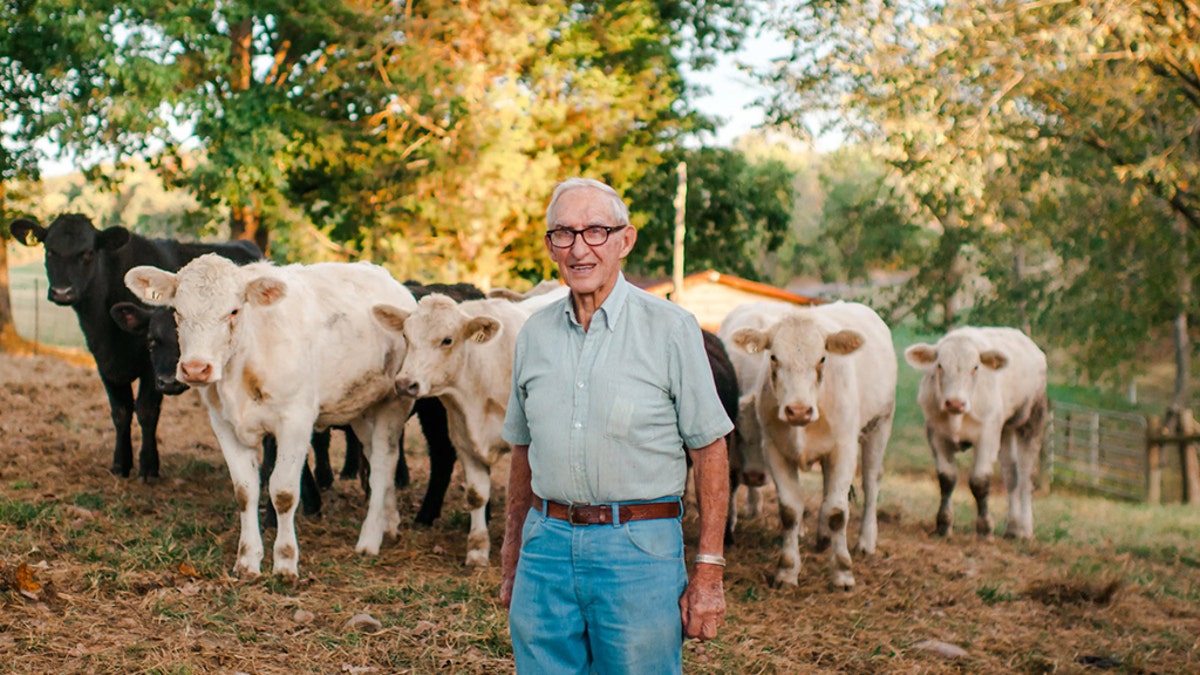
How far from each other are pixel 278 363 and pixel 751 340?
3077 mm

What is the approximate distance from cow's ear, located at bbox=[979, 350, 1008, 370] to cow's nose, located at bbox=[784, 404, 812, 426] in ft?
13.1

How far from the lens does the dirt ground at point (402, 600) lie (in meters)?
5.40

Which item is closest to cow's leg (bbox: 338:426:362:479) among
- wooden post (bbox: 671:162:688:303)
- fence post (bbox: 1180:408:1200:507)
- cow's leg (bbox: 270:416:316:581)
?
cow's leg (bbox: 270:416:316:581)

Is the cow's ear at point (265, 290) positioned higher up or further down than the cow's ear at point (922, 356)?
higher up

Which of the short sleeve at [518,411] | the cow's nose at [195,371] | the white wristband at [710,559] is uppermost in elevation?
the short sleeve at [518,411]

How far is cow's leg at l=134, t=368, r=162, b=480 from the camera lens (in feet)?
29.3

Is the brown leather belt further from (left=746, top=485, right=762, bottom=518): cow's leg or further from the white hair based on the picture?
(left=746, top=485, right=762, bottom=518): cow's leg

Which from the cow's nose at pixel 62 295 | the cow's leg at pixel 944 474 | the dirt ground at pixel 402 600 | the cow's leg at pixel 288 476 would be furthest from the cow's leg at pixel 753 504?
the cow's nose at pixel 62 295

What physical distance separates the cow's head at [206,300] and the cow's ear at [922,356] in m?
6.14

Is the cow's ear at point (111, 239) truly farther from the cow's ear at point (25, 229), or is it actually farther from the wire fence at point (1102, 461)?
the wire fence at point (1102, 461)

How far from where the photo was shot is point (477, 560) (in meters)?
7.30

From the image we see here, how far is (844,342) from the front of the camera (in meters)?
7.41

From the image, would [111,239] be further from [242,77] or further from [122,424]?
[242,77]

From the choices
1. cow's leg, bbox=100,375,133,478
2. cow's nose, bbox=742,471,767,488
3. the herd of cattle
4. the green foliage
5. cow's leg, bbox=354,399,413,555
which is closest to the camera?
the herd of cattle
